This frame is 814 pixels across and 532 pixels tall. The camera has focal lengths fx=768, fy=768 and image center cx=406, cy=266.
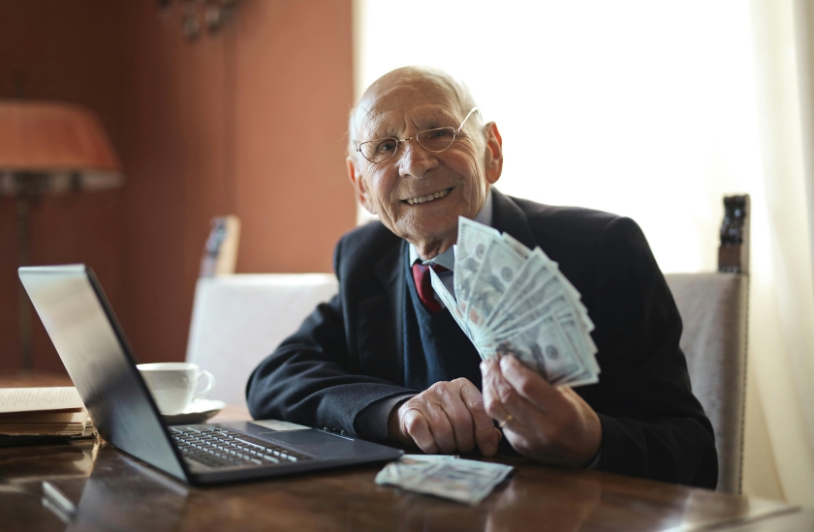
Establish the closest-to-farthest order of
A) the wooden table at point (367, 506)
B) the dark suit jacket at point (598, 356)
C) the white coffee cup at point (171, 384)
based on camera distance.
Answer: the wooden table at point (367, 506) < the dark suit jacket at point (598, 356) < the white coffee cup at point (171, 384)

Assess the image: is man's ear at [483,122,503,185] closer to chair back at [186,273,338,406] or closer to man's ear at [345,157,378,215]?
man's ear at [345,157,378,215]

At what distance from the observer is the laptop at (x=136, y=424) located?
2.47ft

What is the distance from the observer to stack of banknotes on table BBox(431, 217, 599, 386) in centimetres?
73

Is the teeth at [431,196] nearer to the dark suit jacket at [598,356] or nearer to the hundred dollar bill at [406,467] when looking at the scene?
the dark suit jacket at [598,356]

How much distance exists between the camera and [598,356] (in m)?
1.12

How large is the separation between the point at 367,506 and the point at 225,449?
299 millimetres

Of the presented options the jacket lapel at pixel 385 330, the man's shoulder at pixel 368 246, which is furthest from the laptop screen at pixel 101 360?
the man's shoulder at pixel 368 246

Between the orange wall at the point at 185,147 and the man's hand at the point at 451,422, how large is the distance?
175 centimetres

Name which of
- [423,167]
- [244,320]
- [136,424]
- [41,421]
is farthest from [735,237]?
[244,320]

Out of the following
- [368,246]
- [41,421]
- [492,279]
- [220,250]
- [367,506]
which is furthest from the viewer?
[220,250]

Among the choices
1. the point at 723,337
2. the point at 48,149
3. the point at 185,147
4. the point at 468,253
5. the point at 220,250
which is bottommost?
the point at 723,337

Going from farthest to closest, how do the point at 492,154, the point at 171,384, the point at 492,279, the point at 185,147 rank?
the point at 185,147
the point at 492,154
the point at 171,384
the point at 492,279

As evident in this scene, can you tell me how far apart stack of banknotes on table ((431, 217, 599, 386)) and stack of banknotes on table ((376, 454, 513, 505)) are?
12 cm

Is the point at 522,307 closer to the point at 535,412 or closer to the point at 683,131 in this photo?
the point at 535,412
